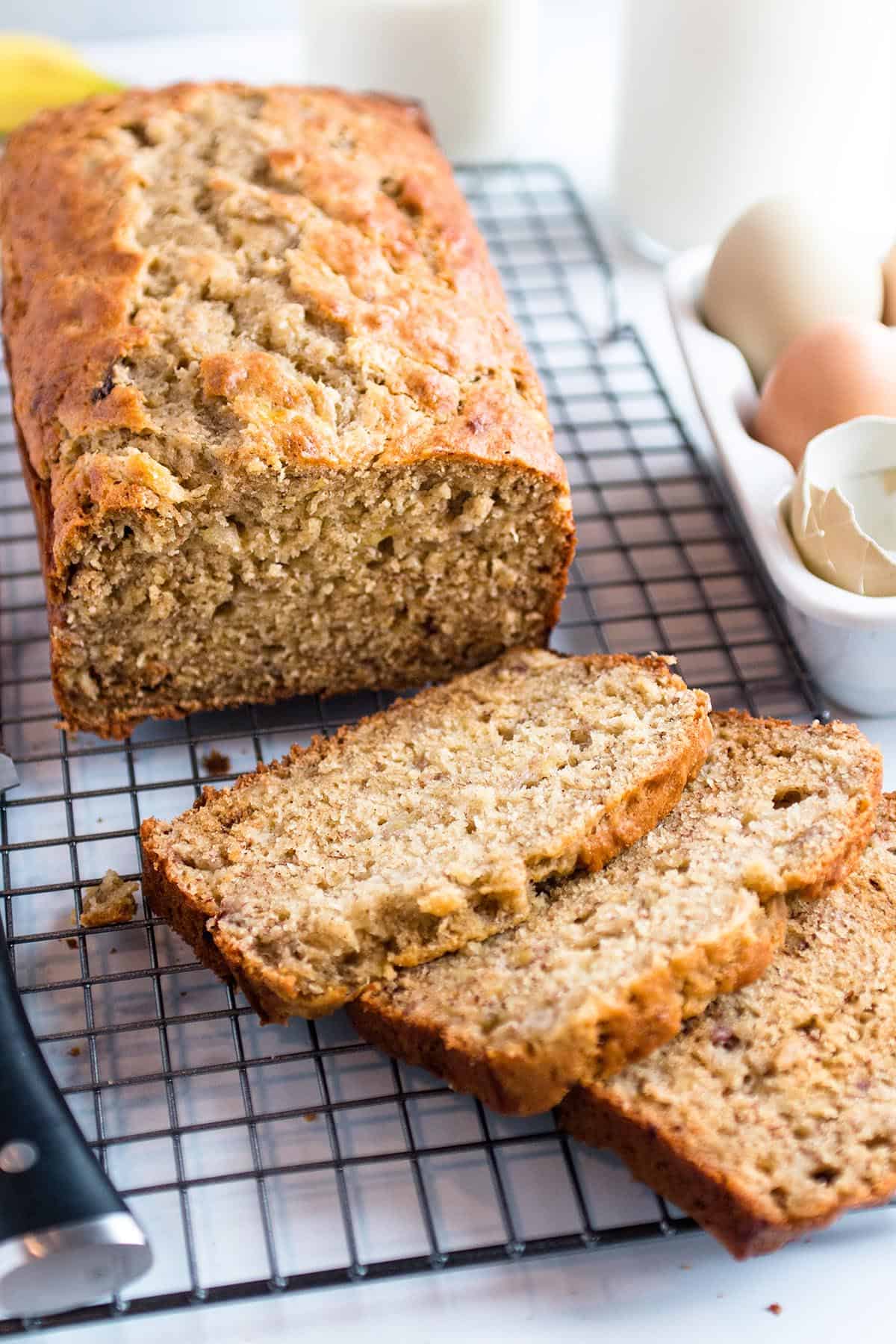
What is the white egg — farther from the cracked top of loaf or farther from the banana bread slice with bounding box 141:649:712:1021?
the banana bread slice with bounding box 141:649:712:1021

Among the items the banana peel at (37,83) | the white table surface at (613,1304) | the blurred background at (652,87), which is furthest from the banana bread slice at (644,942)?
the banana peel at (37,83)

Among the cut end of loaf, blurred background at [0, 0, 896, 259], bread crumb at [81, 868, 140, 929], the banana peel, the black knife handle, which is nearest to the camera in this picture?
the black knife handle

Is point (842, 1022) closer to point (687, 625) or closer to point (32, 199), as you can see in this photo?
point (687, 625)

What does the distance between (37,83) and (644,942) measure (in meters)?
3.65

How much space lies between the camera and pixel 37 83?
4289 millimetres

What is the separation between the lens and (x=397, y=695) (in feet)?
9.61

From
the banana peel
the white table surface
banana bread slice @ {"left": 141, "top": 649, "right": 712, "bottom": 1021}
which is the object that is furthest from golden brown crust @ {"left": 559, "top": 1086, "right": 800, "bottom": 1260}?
the banana peel

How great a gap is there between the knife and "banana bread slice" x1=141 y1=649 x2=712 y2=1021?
37cm

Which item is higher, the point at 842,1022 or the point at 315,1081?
the point at 842,1022

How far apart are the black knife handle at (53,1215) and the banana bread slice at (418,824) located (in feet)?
1.24

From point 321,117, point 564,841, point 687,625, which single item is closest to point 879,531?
point 687,625

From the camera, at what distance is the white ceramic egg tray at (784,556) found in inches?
98.7

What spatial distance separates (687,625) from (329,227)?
3.95ft

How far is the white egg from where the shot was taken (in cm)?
299
